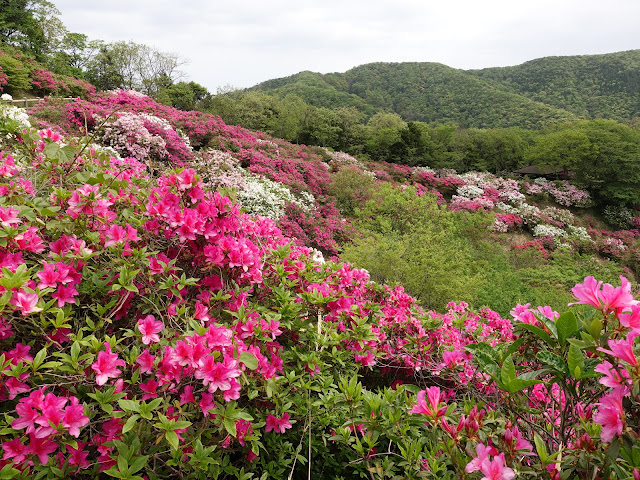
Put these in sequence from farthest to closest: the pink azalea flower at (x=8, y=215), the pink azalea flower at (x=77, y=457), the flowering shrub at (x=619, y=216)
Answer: the flowering shrub at (x=619, y=216) < the pink azalea flower at (x=8, y=215) < the pink azalea flower at (x=77, y=457)

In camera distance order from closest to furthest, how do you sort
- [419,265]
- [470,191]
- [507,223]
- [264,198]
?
[419,265] → [264,198] → [507,223] → [470,191]

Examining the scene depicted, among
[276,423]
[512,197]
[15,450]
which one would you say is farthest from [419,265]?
[512,197]

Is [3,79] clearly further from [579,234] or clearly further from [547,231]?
[579,234]

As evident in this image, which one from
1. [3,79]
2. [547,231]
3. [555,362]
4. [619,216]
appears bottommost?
[619,216]

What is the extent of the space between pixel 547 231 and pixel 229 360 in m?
19.6

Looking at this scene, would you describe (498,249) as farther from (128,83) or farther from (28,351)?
(128,83)

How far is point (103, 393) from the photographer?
1003 mm

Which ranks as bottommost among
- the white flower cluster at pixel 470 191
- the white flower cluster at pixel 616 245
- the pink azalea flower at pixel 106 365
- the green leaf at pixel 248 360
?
the white flower cluster at pixel 616 245

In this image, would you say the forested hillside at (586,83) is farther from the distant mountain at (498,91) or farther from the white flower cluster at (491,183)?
the white flower cluster at (491,183)

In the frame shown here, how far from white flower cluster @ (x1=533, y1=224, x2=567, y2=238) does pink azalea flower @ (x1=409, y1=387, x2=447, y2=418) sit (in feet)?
62.1

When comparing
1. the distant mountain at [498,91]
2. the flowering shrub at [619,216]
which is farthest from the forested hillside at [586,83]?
the flowering shrub at [619,216]

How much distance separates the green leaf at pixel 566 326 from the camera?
900mm

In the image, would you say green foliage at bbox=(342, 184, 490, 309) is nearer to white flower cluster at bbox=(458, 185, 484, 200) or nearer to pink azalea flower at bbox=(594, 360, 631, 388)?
pink azalea flower at bbox=(594, 360, 631, 388)

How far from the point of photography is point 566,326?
915 mm
